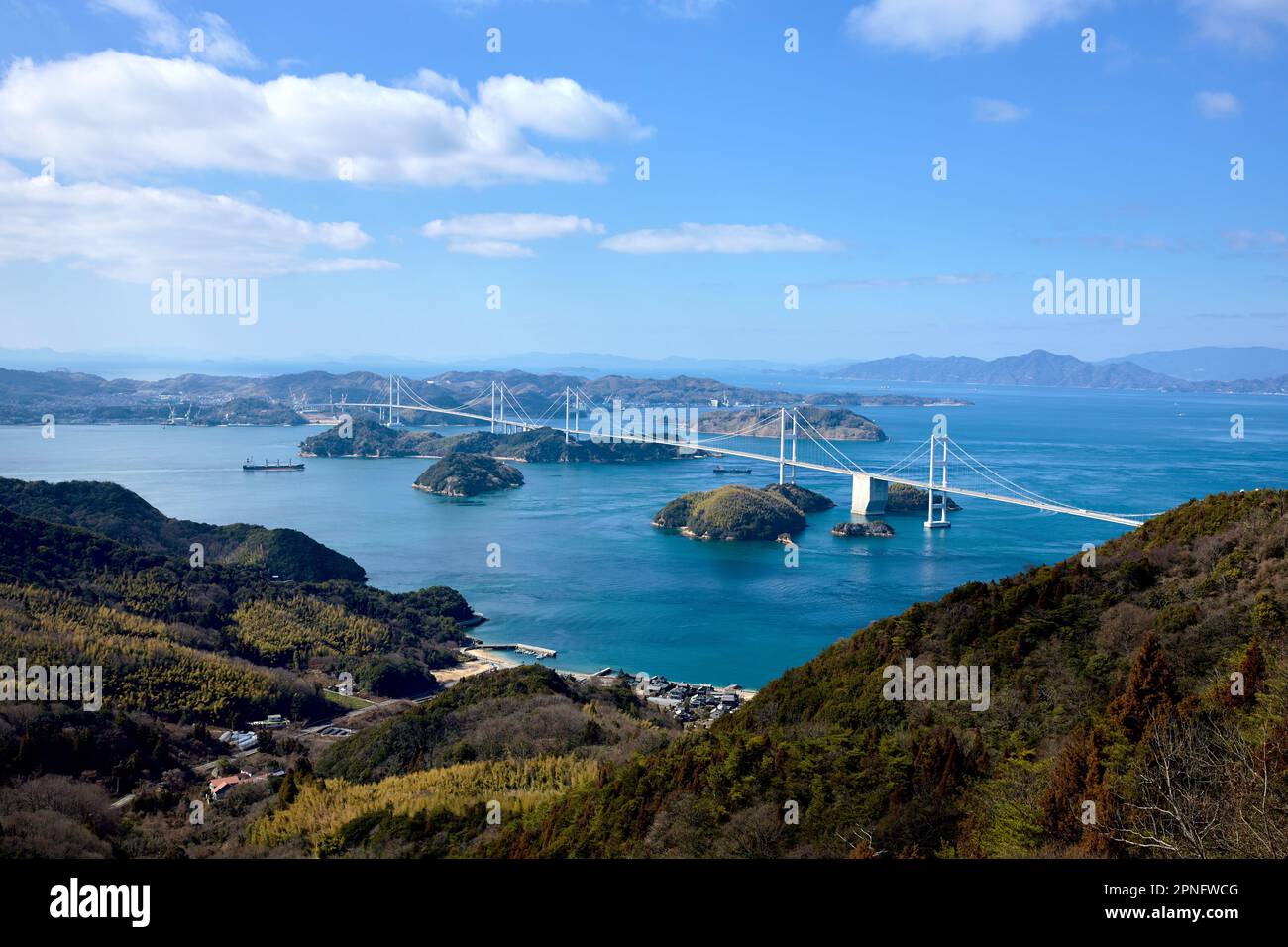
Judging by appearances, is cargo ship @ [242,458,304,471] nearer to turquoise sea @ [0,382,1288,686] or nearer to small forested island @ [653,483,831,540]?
turquoise sea @ [0,382,1288,686]

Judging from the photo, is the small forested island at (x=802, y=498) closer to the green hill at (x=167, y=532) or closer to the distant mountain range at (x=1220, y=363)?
the green hill at (x=167, y=532)

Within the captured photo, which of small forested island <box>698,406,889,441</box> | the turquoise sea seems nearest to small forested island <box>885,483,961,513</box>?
the turquoise sea

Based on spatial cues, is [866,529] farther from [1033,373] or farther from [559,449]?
[1033,373]

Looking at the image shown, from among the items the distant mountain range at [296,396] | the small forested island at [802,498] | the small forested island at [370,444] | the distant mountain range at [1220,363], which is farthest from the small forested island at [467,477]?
the distant mountain range at [1220,363]

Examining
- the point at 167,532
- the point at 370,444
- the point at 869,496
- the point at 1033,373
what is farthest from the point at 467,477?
the point at 1033,373

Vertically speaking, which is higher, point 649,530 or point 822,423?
point 822,423
